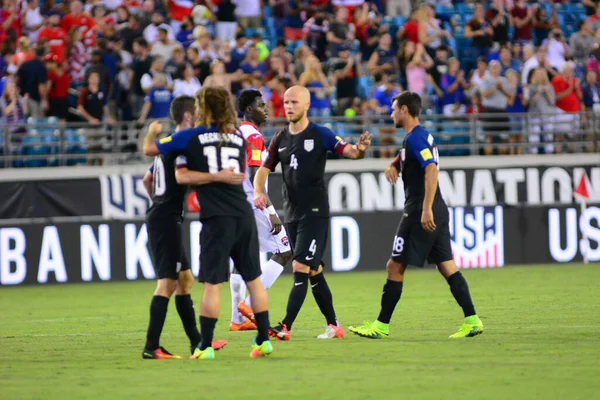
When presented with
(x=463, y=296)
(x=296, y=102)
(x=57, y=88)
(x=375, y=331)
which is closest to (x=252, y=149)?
(x=296, y=102)

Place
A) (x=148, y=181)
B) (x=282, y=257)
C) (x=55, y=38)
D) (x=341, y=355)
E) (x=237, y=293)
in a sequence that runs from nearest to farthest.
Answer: (x=341, y=355) < (x=148, y=181) < (x=282, y=257) < (x=237, y=293) < (x=55, y=38)

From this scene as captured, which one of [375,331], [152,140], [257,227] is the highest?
[152,140]

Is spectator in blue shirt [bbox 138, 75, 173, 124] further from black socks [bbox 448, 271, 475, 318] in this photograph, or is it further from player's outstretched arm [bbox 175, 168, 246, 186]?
player's outstretched arm [bbox 175, 168, 246, 186]

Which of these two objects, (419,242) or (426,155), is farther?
(419,242)

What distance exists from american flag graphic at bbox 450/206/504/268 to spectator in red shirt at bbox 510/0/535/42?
712 cm

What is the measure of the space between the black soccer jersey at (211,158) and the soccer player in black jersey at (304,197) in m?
1.54

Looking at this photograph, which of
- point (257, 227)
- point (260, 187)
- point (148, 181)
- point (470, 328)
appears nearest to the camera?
point (148, 181)

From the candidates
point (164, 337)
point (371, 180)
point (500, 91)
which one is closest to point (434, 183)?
point (164, 337)

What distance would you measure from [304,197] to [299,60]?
12.5m

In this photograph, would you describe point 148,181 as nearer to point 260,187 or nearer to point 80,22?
point 260,187

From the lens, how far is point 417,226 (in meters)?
10.6

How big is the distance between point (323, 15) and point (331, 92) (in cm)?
251

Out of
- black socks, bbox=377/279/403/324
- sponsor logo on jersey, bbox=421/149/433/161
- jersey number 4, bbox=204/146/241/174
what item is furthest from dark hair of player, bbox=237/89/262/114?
jersey number 4, bbox=204/146/241/174

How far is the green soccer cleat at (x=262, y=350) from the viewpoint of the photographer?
932 centimetres
